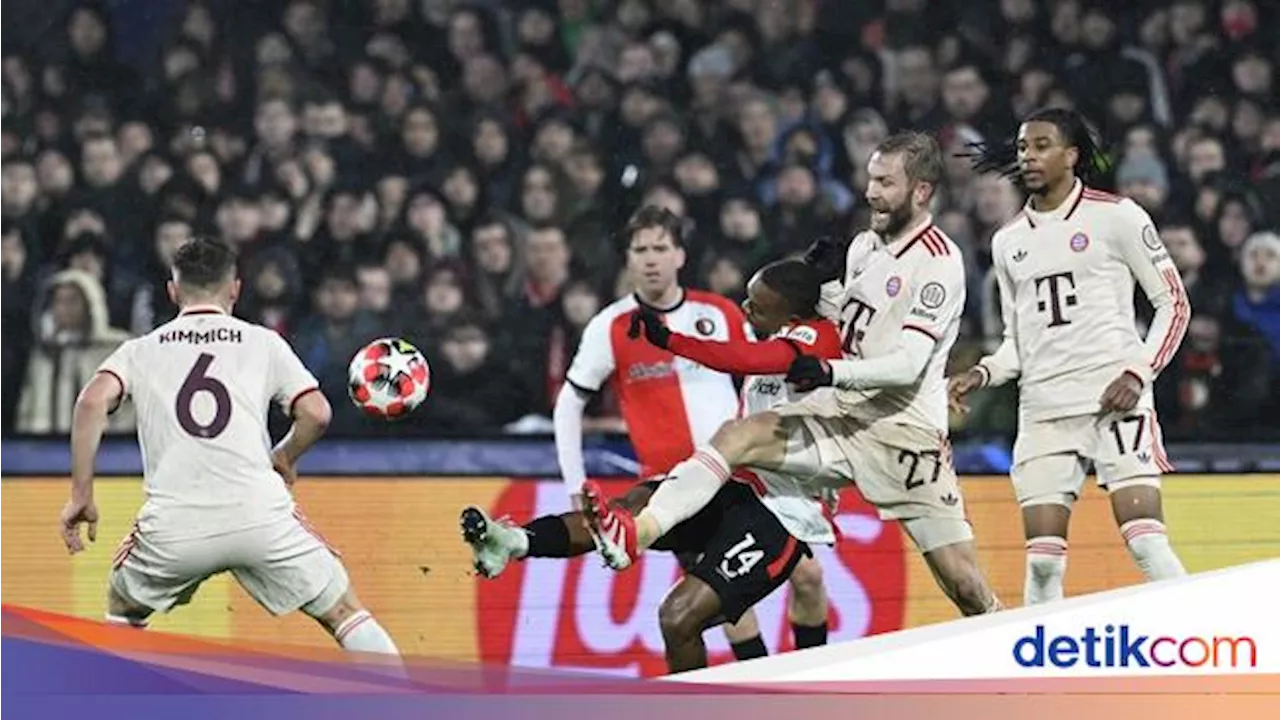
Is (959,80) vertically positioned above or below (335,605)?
above

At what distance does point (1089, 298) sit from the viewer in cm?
989

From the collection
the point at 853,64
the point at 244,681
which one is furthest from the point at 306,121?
the point at 244,681

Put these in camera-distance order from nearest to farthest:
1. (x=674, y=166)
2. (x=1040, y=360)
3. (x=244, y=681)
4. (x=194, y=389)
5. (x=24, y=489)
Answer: (x=244, y=681) < (x=194, y=389) < (x=1040, y=360) < (x=24, y=489) < (x=674, y=166)

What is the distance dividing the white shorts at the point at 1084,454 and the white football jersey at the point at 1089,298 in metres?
0.06

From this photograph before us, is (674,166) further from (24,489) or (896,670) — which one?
(896,670)

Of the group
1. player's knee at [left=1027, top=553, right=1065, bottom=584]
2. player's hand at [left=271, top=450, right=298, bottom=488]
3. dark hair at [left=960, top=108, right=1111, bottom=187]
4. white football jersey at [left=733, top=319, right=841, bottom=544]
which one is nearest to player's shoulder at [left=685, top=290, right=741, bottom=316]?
white football jersey at [left=733, top=319, right=841, bottom=544]

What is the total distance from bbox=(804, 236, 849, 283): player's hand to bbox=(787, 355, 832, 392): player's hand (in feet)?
2.34

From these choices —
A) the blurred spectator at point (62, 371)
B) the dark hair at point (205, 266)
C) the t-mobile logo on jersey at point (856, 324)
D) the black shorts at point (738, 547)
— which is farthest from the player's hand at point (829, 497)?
the blurred spectator at point (62, 371)

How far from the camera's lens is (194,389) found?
365 inches

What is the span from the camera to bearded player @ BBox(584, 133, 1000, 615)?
9.57 m

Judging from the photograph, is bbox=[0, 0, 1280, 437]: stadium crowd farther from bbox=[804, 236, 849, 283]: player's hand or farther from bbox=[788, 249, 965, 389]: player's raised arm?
bbox=[788, 249, 965, 389]: player's raised arm

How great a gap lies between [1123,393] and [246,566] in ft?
9.87

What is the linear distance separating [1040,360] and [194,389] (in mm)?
2929

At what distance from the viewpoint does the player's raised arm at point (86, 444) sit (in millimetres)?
9203
